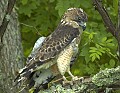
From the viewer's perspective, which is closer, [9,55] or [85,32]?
[9,55]

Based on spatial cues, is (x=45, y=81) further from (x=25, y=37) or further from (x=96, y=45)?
(x=25, y=37)

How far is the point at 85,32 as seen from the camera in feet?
13.5

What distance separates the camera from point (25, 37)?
5332mm

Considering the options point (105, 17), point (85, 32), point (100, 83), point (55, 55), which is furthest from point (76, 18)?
point (105, 17)

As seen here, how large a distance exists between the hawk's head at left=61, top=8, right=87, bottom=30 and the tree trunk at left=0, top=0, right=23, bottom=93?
62 cm

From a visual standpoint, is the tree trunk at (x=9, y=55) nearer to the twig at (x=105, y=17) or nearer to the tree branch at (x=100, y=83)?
the tree branch at (x=100, y=83)

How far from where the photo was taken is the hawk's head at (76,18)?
3279 millimetres

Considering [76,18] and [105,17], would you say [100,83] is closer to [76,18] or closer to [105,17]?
[105,17]

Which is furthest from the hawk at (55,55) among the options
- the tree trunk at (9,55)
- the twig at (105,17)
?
the twig at (105,17)

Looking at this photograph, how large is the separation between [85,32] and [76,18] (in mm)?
804

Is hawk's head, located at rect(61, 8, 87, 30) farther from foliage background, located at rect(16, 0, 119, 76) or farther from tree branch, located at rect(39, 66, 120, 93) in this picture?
tree branch, located at rect(39, 66, 120, 93)

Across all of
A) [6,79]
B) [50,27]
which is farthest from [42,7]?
[6,79]

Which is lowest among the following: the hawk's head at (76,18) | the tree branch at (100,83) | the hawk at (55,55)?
the tree branch at (100,83)

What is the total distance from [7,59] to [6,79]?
1.00 ft
